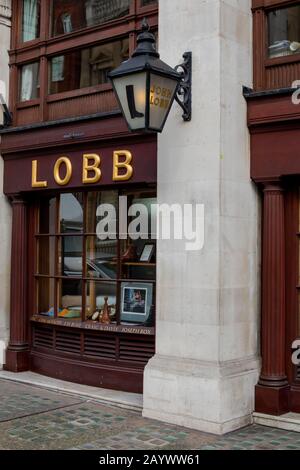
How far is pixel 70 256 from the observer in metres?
8.57

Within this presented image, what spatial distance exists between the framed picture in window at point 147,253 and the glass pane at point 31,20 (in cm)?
370

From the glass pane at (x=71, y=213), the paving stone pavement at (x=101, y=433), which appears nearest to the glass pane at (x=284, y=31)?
the glass pane at (x=71, y=213)

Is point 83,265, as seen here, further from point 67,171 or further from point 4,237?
point 4,237

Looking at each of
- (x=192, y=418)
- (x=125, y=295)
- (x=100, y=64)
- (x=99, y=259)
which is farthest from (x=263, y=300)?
(x=100, y=64)

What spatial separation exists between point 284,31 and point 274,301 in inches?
116

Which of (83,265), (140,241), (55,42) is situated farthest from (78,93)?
(83,265)

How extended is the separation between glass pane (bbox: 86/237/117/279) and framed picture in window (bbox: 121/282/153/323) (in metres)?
0.31

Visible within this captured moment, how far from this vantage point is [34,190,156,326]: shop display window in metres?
7.77

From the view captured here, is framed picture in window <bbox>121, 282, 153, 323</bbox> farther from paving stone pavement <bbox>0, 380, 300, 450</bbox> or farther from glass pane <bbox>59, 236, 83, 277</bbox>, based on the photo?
paving stone pavement <bbox>0, 380, 300, 450</bbox>

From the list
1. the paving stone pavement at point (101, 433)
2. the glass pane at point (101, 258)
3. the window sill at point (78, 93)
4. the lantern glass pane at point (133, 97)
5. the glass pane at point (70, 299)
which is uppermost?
the window sill at point (78, 93)

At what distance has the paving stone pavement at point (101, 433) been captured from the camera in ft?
18.9

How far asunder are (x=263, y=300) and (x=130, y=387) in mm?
2103

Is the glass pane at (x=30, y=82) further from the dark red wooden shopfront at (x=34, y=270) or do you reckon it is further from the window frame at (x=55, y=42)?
the dark red wooden shopfront at (x=34, y=270)

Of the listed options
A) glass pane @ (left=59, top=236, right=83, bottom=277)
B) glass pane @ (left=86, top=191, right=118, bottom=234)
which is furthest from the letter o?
glass pane @ (left=59, top=236, right=83, bottom=277)
